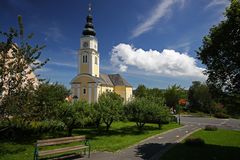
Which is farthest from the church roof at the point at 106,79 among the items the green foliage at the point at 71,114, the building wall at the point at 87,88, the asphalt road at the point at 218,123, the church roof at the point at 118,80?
the green foliage at the point at 71,114

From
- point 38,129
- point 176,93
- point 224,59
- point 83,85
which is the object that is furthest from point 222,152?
point 176,93

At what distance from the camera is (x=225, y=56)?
16.7 metres

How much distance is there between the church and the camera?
61.7 meters

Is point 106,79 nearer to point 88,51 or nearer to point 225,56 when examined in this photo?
point 88,51

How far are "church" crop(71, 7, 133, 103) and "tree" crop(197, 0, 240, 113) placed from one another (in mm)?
44850

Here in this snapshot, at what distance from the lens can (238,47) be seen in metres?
15.6

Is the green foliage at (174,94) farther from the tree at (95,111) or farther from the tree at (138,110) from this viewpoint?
the tree at (95,111)

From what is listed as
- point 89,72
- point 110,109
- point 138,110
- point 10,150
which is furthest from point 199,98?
point 10,150

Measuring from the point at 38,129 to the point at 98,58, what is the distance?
4747 cm

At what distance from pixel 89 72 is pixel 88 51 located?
5601 mm

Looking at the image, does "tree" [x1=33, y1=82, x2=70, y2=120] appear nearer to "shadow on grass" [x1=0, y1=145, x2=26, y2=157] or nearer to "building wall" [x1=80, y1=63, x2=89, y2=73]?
"shadow on grass" [x1=0, y1=145, x2=26, y2=157]

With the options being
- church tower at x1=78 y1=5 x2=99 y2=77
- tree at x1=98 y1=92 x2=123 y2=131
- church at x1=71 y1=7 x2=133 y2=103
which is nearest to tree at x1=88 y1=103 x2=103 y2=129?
tree at x1=98 y1=92 x2=123 y2=131

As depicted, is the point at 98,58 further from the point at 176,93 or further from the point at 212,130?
the point at 212,130

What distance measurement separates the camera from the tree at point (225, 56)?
617 inches
